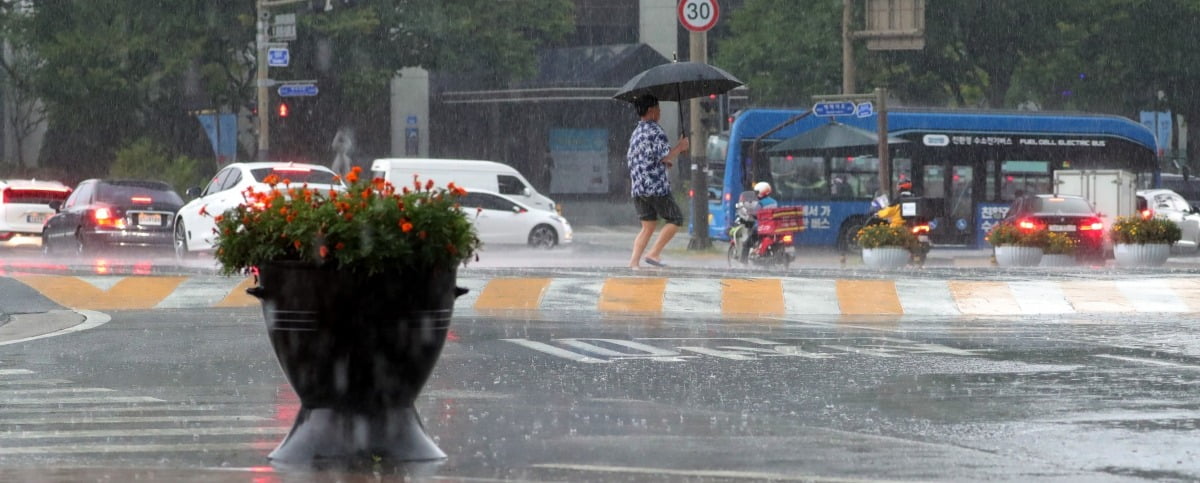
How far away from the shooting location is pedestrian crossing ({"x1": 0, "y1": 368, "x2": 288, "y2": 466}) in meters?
8.21

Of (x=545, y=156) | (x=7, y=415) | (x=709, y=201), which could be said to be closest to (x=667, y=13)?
(x=545, y=156)

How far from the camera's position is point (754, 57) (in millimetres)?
52875

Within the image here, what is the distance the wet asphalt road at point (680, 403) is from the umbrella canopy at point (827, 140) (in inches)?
810

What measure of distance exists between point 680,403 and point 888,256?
16124 millimetres

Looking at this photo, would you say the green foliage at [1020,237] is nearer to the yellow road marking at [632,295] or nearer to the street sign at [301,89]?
the yellow road marking at [632,295]

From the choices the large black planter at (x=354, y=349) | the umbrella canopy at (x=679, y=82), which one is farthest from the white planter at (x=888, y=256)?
the large black planter at (x=354, y=349)

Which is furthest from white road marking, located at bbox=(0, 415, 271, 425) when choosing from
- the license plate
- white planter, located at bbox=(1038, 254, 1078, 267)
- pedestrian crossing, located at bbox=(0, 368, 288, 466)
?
the license plate

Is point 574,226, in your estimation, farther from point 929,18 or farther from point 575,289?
point 575,289

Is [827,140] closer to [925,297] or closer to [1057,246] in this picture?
[1057,246]

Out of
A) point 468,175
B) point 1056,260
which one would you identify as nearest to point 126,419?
point 1056,260

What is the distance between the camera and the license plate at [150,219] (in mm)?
28688

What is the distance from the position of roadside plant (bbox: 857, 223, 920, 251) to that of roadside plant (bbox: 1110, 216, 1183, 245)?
9.76ft

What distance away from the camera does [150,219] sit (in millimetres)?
28734

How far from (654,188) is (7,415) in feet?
29.8
